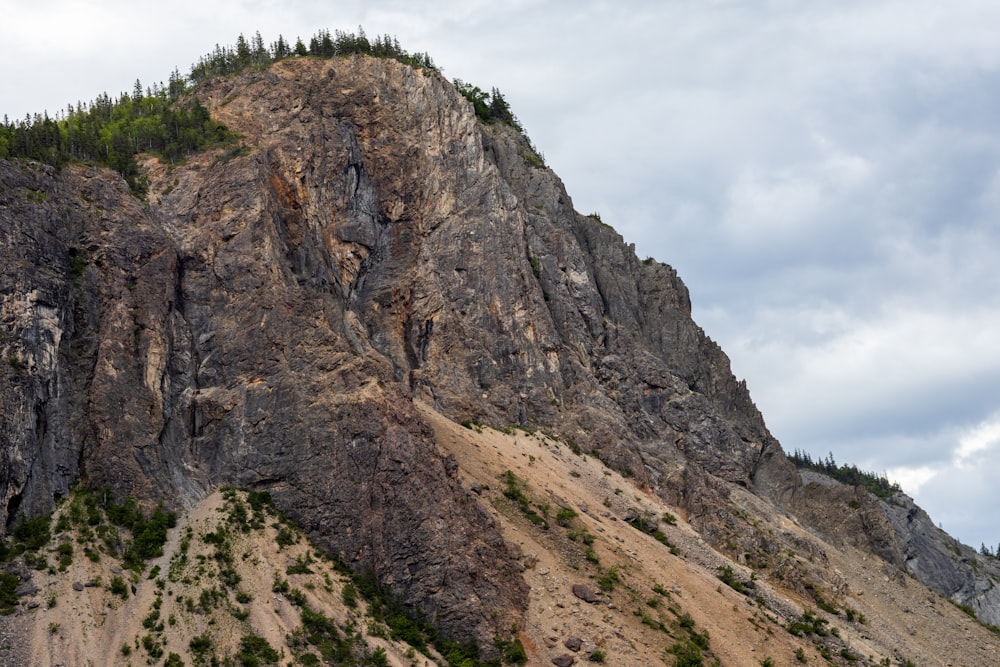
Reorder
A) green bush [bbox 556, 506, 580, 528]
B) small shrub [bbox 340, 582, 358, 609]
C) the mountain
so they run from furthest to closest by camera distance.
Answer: green bush [bbox 556, 506, 580, 528]
the mountain
small shrub [bbox 340, 582, 358, 609]

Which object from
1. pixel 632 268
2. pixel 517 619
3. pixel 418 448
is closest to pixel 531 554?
pixel 517 619

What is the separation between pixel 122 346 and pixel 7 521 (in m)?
15.1

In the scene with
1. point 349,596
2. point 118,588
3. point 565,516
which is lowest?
point 349,596

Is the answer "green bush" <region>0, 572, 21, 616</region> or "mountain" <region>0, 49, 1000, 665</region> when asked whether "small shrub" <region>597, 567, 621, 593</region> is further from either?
"green bush" <region>0, 572, 21, 616</region>

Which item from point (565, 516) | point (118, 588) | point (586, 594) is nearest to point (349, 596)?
point (118, 588)

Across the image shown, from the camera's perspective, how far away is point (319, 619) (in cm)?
6569

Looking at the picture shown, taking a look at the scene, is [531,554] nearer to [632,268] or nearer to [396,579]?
[396,579]

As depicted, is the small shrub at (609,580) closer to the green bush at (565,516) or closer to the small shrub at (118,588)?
the green bush at (565,516)

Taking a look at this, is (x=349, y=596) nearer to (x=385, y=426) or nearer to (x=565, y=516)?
(x=385, y=426)

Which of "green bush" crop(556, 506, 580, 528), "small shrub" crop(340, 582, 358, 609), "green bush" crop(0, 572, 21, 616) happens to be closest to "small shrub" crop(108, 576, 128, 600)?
"green bush" crop(0, 572, 21, 616)

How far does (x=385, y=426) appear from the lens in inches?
2985

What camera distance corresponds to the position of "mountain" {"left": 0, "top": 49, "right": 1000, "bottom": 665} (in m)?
69.1

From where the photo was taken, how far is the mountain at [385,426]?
69.1 meters

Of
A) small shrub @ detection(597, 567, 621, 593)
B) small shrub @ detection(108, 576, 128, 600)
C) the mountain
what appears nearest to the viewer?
small shrub @ detection(108, 576, 128, 600)
